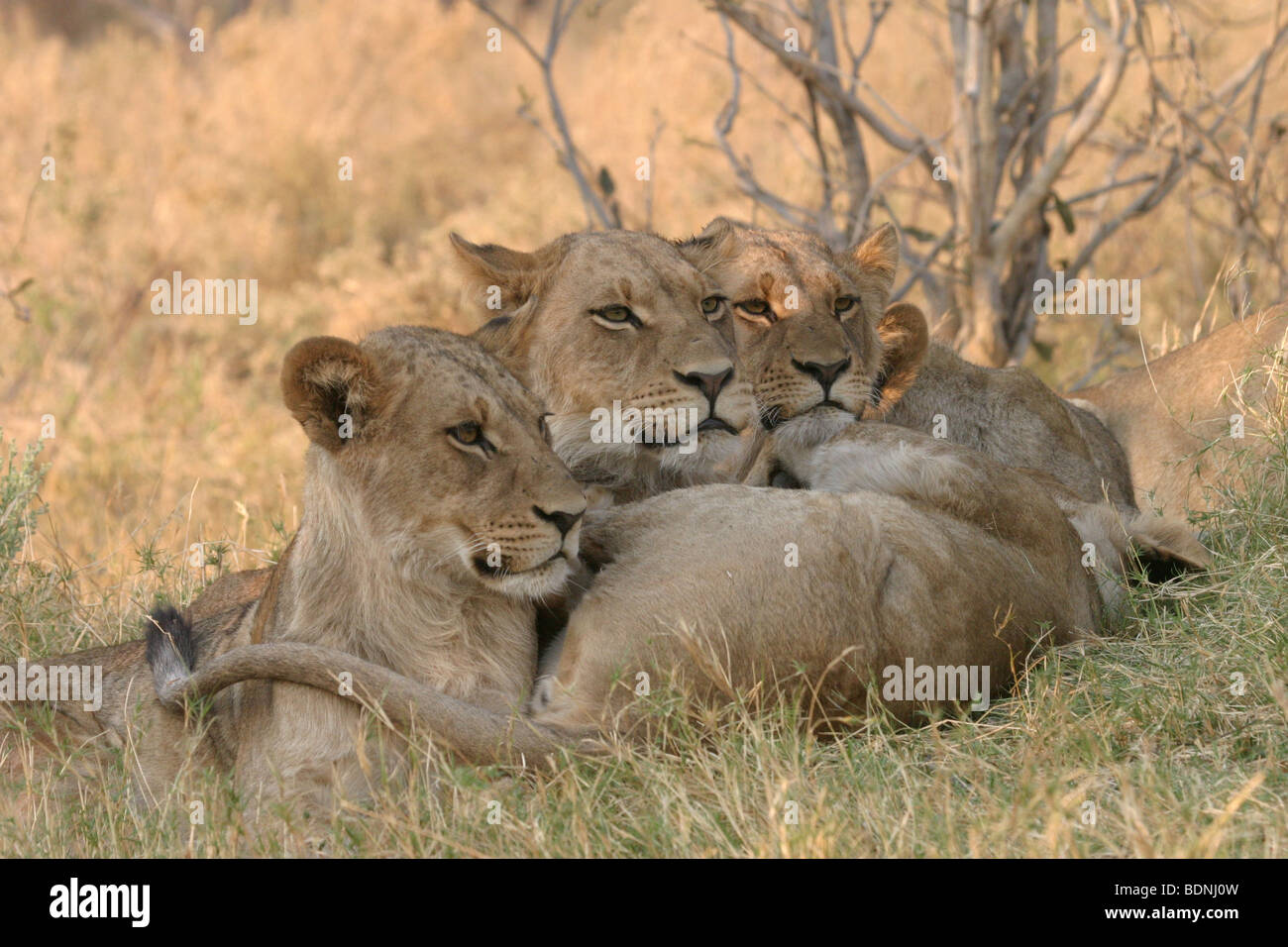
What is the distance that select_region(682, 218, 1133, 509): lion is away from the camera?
15.2 feet

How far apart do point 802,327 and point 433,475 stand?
1.56 meters

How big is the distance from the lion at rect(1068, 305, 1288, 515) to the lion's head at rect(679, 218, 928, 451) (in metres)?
1.11

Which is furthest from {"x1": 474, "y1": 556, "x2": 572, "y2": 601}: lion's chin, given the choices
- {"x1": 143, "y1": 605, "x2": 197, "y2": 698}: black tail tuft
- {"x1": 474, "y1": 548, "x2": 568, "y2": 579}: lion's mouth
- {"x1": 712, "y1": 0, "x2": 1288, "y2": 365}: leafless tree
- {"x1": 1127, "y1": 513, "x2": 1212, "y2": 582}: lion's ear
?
{"x1": 712, "y1": 0, "x2": 1288, "y2": 365}: leafless tree

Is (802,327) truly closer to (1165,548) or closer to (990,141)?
(1165,548)

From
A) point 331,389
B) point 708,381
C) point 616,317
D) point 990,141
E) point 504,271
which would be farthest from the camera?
point 990,141

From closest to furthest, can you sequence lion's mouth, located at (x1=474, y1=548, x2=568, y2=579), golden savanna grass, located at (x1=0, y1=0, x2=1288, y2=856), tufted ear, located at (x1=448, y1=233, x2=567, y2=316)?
golden savanna grass, located at (x1=0, y1=0, x2=1288, y2=856), lion's mouth, located at (x1=474, y1=548, x2=568, y2=579), tufted ear, located at (x1=448, y1=233, x2=567, y2=316)

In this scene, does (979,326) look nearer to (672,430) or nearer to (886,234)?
(886,234)

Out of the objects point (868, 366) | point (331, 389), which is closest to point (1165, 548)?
point (868, 366)

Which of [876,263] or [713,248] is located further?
[876,263]

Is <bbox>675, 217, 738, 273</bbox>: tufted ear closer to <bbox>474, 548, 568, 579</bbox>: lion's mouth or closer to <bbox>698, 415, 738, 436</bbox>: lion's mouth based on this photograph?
<bbox>698, 415, 738, 436</bbox>: lion's mouth

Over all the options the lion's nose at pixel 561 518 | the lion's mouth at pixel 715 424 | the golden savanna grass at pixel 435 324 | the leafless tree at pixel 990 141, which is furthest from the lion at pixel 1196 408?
the lion's nose at pixel 561 518

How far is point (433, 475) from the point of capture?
3.46 meters

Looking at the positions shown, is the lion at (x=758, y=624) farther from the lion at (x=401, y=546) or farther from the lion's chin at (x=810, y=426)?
the lion's chin at (x=810, y=426)
